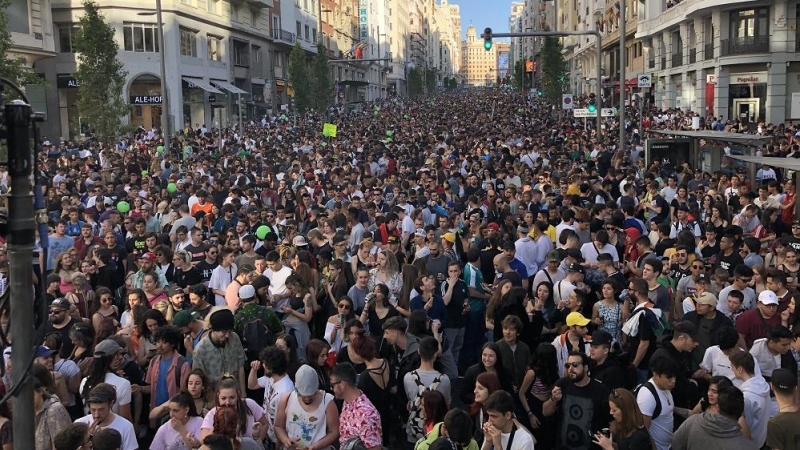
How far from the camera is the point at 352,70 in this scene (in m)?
99.0

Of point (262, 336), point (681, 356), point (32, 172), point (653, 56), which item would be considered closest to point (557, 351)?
point (681, 356)

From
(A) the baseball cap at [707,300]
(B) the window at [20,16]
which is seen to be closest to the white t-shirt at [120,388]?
(A) the baseball cap at [707,300]

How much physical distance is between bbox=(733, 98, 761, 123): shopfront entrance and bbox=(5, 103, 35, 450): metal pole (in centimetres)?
4132

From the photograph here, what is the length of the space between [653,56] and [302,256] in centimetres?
5076

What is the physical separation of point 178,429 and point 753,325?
16.7ft

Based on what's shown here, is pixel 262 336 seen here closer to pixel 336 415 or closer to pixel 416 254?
pixel 336 415

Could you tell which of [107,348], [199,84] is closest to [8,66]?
[107,348]

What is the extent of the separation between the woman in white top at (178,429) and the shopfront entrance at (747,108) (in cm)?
3974

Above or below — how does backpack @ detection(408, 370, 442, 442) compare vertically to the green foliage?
below

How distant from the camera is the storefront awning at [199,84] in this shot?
46.1 metres

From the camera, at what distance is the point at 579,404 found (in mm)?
5977

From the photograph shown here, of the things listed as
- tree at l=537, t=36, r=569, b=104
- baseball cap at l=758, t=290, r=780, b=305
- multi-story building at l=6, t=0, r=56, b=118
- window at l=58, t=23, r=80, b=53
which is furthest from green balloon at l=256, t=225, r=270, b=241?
tree at l=537, t=36, r=569, b=104

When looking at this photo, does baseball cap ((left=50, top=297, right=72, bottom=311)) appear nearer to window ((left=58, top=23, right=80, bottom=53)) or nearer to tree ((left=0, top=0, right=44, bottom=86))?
tree ((left=0, top=0, right=44, bottom=86))

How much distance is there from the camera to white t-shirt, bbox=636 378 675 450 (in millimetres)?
5797
